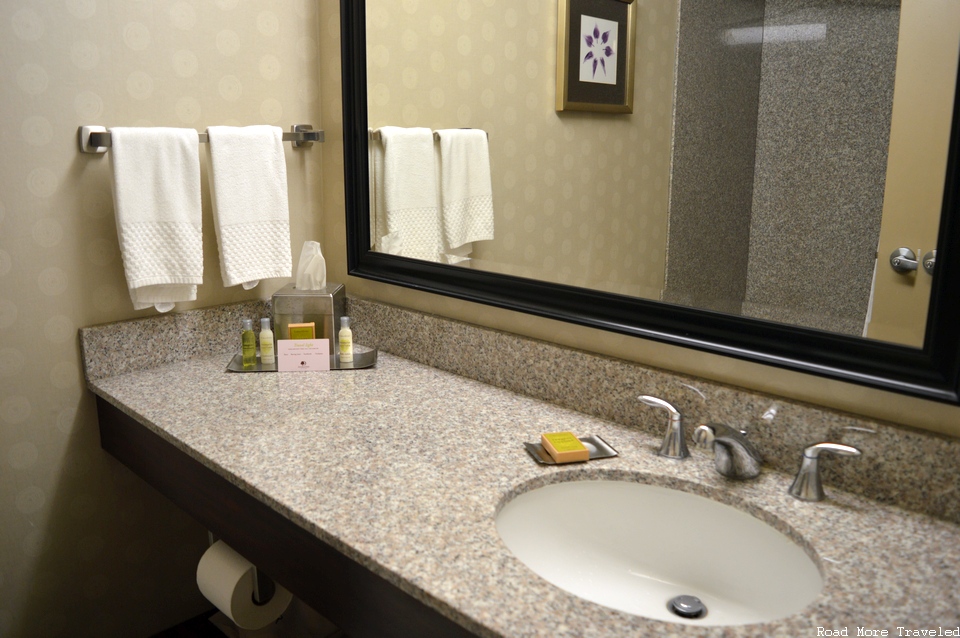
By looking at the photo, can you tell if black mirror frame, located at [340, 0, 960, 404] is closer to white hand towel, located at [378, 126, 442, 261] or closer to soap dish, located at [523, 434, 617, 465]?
white hand towel, located at [378, 126, 442, 261]

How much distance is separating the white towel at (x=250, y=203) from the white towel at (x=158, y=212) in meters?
0.06

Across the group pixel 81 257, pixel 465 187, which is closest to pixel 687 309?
pixel 465 187

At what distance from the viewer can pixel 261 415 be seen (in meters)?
1.31

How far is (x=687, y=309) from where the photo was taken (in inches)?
45.6

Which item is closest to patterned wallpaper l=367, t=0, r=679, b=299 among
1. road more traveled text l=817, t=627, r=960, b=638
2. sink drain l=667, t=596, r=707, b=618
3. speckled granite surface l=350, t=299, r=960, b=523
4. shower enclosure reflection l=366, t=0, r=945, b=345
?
shower enclosure reflection l=366, t=0, r=945, b=345

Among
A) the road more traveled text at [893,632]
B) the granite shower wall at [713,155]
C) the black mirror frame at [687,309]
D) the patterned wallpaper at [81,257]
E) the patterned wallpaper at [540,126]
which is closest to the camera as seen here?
the road more traveled text at [893,632]

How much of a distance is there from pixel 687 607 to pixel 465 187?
874mm

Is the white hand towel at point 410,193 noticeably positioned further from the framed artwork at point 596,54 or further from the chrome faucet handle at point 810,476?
the chrome faucet handle at point 810,476

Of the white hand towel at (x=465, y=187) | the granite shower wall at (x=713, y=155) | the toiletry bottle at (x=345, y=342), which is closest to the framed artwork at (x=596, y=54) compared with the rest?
the granite shower wall at (x=713, y=155)

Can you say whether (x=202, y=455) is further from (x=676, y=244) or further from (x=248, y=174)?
(x=676, y=244)

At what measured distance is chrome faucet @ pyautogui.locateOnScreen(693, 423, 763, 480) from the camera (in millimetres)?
1033

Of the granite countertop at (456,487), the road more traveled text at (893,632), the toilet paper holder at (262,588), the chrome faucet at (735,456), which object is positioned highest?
the chrome faucet at (735,456)

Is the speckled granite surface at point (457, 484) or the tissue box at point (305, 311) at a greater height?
the tissue box at point (305, 311)

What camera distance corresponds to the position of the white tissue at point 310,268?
1.64 m
